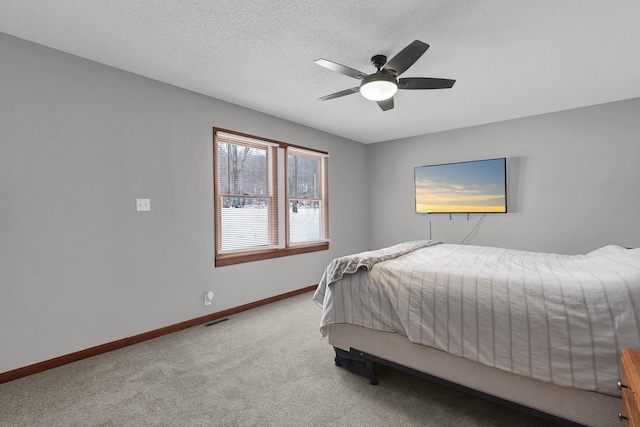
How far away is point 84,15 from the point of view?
2.03 meters

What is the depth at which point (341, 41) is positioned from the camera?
235 cm

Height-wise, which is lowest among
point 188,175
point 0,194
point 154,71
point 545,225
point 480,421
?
point 480,421

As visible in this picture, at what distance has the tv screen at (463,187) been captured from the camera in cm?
441

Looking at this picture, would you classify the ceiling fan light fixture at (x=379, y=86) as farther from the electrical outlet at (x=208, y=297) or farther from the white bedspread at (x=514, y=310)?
the electrical outlet at (x=208, y=297)

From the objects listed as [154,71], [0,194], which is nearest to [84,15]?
[154,71]

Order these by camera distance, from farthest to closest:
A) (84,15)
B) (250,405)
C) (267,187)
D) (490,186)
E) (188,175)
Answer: (490,186) → (267,187) → (188,175) → (84,15) → (250,405)

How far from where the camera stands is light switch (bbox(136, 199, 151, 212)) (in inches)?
113

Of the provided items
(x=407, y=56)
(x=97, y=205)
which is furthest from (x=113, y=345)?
(x=407, y=56)

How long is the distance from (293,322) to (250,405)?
4.72 feet

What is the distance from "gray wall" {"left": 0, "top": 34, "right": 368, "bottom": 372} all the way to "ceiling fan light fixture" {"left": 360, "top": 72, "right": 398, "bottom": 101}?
6.30ft

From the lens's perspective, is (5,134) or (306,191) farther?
(306,191)

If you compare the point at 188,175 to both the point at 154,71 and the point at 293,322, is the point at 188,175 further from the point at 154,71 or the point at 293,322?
the point at 293,322

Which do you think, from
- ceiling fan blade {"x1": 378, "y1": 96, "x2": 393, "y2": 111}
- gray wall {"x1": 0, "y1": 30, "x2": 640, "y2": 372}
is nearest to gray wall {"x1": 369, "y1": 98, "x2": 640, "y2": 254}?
gray wall {"x1": 0, "y1": 30, "x2": 640, "y2": 372}

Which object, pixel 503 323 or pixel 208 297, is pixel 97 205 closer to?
pixel 208 297
